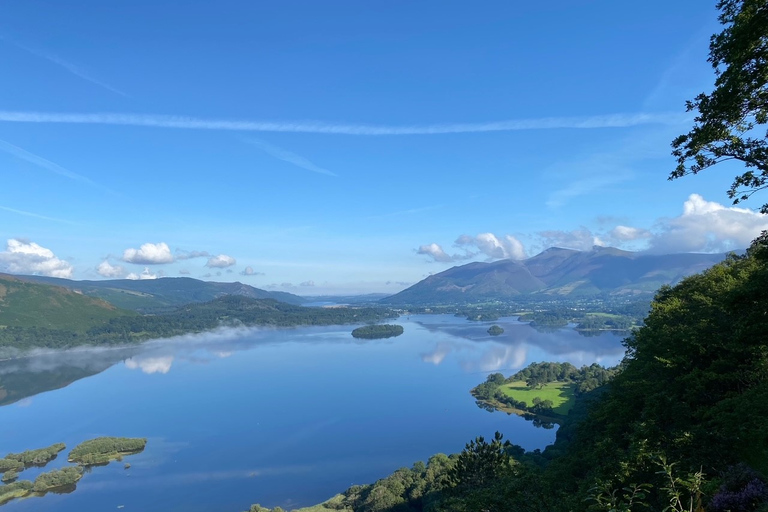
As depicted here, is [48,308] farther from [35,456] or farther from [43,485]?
[43,485]

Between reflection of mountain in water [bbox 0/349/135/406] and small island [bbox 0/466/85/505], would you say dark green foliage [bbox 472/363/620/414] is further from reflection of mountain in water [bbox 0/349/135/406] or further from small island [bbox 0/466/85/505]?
reflection of mountain in water [bbox 0/349/135/406]

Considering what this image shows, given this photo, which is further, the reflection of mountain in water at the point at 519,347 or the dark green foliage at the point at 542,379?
the reflection of mountain in water at the point at 519,347

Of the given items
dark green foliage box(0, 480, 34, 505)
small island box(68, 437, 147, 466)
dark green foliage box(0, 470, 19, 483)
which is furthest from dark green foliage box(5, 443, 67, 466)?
dark green foliage box(0, 480, 34, 505)

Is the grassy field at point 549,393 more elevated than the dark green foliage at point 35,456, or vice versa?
the grassy field at point 549,393

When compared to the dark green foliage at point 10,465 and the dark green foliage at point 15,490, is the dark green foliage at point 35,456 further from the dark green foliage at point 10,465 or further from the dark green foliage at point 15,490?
the dark green foliage at point 15,490

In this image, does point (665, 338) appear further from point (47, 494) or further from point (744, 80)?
point (47, 494)

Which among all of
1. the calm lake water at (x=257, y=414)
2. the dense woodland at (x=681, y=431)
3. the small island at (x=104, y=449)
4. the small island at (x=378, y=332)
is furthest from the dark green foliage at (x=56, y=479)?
the small island at (x=378, y=332)

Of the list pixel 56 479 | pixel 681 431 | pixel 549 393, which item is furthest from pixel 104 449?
pixel 549 393
